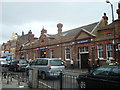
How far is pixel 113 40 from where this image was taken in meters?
20.5

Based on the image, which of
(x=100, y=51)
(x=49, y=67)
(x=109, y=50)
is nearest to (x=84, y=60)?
(x=100, y=51)

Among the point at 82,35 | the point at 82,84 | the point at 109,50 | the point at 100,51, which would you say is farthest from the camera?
the point at 82,35

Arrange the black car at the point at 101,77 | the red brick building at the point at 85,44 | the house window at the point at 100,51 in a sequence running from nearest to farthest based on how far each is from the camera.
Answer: the black car at the point at 101,77
the red brick building at the point at 85,44
the house window at the point at 100,51

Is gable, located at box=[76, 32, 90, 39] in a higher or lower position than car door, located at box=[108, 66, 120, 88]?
higher

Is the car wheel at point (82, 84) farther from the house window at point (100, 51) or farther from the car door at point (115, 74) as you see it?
the house window at point (100, 51)

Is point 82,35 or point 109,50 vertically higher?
point 82,35

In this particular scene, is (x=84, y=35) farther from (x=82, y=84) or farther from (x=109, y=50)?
(x=82, y=84)

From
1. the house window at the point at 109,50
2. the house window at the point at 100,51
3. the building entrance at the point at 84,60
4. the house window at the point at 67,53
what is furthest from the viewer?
the house window at the point at 67,53

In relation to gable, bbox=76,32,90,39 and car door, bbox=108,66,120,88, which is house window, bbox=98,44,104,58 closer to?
gable, bbox=76,32,90,39

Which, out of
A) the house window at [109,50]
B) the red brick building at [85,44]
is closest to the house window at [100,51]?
the red brick building at [85,44]

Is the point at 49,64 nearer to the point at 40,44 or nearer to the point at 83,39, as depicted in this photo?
the point at 83,39

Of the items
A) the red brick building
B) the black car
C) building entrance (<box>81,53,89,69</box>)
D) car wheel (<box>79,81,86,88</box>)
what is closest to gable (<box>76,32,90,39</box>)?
the red brick building

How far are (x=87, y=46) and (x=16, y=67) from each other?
38.5 feet

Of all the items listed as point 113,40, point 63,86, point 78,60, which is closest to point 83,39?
point 78,60
